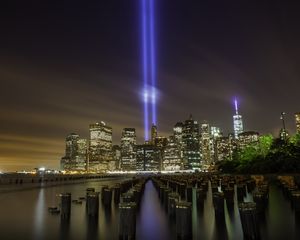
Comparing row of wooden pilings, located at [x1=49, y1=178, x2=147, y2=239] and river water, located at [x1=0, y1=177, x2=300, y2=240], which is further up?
row of wooden pilings, located at [x1=49, y1=178, x2=147, y2=239]

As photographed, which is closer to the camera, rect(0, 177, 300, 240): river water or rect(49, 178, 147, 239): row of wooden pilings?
rect(49, 178, 147, 239): row of wooden pilings

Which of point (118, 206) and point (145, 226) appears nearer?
point (145, 226)

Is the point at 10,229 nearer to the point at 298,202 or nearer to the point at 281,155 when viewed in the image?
the point at 298,202

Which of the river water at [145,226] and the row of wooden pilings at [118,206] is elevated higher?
the row of wooden pilings at [118,206]

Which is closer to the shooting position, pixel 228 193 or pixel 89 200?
pixel 89 200

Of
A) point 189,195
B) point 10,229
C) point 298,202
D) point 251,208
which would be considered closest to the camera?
point 251,208

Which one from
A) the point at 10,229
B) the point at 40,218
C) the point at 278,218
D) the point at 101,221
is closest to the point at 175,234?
the point at 101,221

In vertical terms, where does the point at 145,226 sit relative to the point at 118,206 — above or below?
below

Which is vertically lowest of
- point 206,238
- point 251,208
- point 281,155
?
point 206,238

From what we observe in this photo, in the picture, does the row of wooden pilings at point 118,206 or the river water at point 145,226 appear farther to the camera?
the river water at point 145,226

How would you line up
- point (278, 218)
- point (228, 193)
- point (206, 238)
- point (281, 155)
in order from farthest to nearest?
point (281, 155)
point (228, 193)
point (278, 218)
point (206, 238)

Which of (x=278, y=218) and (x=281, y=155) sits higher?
(x=281, y=155)

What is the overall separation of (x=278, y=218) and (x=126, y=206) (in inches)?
314

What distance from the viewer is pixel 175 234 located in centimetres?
1197
